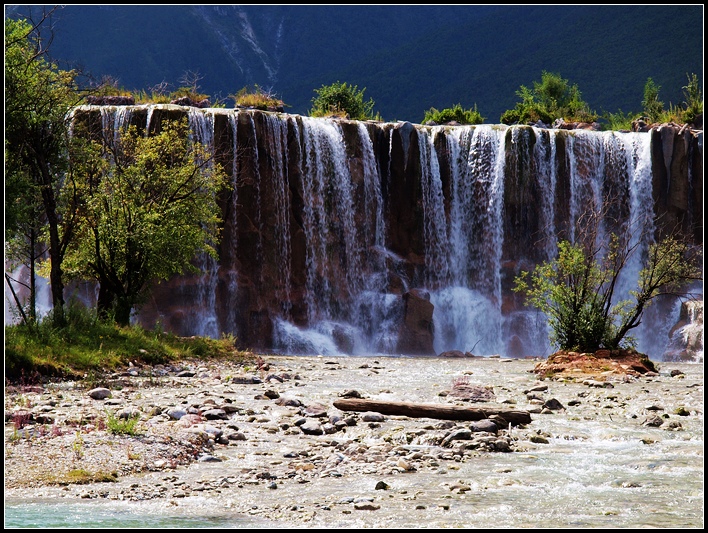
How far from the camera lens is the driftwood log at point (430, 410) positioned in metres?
12.8

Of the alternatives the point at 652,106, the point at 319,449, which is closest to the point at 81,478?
the point at 319,449

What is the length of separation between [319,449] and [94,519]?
3.78 meters

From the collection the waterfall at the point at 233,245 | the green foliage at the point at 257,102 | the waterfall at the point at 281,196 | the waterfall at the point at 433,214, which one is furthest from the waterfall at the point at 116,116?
the waterfall at the point at 433,214

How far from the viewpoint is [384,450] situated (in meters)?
Result: 10.7

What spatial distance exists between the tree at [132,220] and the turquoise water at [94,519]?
13530 mm

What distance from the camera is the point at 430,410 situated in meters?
13.2

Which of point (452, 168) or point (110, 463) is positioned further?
point (452, 168)

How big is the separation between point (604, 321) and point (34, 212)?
13804 millimetres

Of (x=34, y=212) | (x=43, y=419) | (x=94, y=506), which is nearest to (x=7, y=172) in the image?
(x=34, y=212)

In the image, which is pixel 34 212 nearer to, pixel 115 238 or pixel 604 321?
pixel 115 238

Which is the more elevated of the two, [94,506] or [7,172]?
[7,172]

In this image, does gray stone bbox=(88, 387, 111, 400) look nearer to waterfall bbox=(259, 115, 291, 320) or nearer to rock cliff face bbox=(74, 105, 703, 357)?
rock cliff face bbox=(74, 105, 703, 357)

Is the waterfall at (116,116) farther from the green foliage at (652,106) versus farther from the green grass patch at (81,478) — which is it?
the green grass patch at (81,478)

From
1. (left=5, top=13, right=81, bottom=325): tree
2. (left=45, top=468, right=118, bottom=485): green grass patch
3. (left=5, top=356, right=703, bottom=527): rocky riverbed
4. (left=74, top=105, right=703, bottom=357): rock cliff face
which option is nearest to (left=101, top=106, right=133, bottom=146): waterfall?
(left=74, top=105, right=703, bottom=357): rock cliff face
